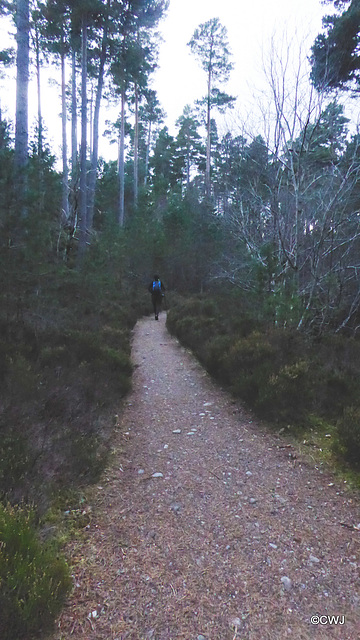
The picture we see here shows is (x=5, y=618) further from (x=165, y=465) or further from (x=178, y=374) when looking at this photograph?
(x=178, y=374)

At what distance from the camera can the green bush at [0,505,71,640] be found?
1.59 metres

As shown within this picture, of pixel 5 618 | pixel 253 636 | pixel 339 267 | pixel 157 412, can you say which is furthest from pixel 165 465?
pixel 339 267

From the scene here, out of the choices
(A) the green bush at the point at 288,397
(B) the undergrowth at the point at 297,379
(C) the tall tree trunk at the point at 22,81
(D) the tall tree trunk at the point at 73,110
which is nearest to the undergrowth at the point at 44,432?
(B) the undergrowth at the point at 297,379

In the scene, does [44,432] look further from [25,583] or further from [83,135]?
[83,135]

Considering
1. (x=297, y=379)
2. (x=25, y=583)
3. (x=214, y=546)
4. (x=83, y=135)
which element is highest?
(x=83, y=135)

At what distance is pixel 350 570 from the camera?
2.26m

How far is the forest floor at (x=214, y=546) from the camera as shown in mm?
1905

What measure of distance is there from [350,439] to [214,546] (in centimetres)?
203

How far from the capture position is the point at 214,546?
2.47 meters

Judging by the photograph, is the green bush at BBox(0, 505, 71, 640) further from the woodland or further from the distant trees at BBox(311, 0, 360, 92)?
the distant trees at BBox(311, 0, 360, 92)

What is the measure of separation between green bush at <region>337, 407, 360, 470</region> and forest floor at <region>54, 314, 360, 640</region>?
1.09 feet

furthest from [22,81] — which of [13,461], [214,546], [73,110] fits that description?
[214,546]

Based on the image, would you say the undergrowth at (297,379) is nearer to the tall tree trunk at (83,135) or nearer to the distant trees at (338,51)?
the distant trees at (338,51)

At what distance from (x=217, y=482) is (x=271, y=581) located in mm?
1171
